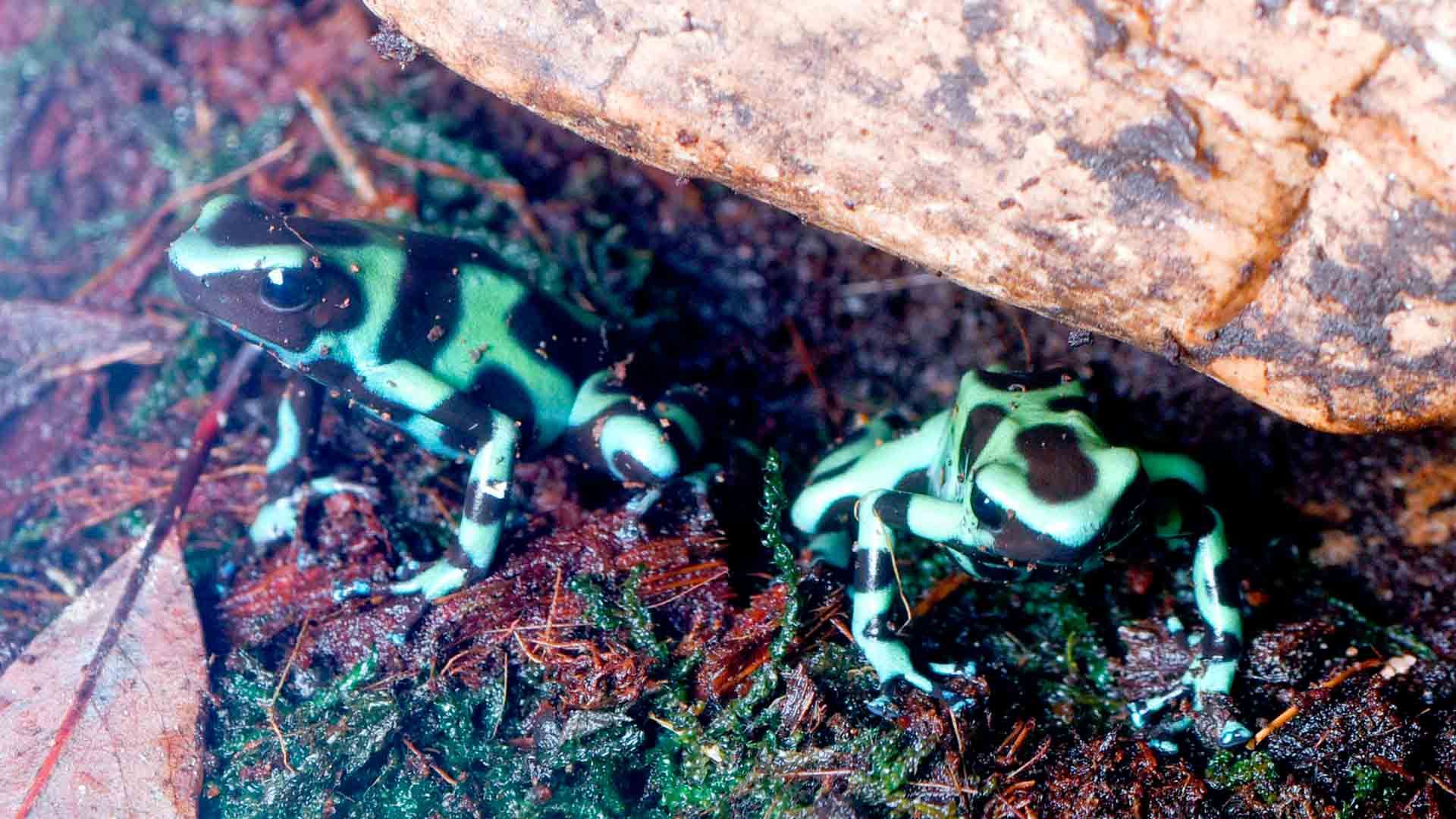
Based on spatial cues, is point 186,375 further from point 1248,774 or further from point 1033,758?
point 1248,774

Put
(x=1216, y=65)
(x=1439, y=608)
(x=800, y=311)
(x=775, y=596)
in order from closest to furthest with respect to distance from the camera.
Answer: (x=1216, y=65), (x=775, y=596), (x=1439, y=608), (x=800, y=311)

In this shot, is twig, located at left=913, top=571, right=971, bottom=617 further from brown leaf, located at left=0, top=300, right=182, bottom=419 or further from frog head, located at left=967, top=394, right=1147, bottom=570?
brown leaf, located at left=0, top=300, right=182, bottom=419

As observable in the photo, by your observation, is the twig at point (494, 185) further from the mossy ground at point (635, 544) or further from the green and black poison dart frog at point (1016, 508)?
the green and black poison dart frog at point (1016, 508)

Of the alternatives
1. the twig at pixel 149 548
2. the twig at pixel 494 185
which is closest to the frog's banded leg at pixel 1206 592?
the twig at pixel 494 185

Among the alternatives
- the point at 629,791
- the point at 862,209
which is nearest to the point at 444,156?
the point at 862,209

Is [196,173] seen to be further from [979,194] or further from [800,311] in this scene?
[979,194]

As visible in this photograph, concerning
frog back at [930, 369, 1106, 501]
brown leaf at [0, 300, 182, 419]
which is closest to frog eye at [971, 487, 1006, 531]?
frog back at [930, 369, 1106, 501]
